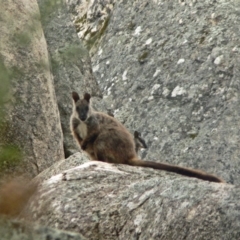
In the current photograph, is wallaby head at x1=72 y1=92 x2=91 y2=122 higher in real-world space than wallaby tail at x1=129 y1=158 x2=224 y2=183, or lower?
higher

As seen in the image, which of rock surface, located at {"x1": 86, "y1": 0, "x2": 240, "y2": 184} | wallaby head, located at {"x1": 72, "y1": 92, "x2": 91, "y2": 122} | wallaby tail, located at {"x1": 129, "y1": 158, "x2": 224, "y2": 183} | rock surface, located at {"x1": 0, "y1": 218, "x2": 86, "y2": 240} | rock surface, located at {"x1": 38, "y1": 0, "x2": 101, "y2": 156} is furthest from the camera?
rock surface, located at {"x1": 38, "y1": 0, "x2": 101, "y2": 156}

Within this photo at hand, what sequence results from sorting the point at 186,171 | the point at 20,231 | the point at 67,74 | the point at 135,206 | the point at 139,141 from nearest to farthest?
the point at 20,231, the point at 135,206, the point at 186,171, the point at 139,141, the point at 67,74

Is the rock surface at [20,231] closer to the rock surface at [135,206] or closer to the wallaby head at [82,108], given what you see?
the rock surface at [135,206]

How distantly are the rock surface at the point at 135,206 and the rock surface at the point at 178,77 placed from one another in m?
4.34

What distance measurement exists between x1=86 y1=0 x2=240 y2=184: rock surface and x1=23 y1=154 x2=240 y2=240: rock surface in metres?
4.34

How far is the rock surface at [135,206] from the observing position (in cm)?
827

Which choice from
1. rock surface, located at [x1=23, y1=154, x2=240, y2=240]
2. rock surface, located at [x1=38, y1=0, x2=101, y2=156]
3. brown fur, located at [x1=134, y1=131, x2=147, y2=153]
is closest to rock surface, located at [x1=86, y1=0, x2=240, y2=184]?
brown fur, located at [x1=134, y1=131, x2=147, y2=153]

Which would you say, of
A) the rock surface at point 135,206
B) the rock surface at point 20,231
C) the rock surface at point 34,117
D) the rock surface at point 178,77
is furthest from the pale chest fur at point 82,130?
the rock surface at point 20,231

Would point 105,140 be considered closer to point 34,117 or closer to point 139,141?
point 34,117

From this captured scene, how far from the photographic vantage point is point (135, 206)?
8.78 meters

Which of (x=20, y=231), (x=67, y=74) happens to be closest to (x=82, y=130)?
(x=67, y=74)

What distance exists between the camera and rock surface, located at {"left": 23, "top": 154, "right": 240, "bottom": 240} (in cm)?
827

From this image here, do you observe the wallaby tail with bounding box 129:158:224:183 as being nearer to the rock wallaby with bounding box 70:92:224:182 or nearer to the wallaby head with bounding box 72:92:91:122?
the rock wallaby with bounding box 70:92:224:182

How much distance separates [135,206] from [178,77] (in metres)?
6.89
